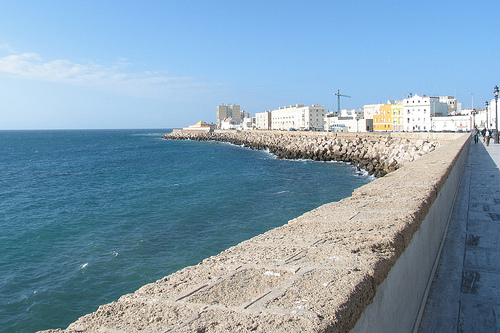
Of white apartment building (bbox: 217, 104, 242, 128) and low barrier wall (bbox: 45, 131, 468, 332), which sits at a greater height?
white apartment building (bbox: 217, 104, 242, 128)

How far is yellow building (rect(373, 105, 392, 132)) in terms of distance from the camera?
64.1m

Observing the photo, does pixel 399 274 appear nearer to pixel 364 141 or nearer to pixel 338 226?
pixel 338 226

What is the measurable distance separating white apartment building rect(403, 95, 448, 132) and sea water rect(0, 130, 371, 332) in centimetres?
3405

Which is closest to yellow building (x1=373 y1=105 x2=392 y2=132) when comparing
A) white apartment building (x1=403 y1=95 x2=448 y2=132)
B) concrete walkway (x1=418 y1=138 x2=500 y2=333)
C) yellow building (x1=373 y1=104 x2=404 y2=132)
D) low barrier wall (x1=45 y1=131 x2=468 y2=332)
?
yellow building (x1=373 y1=104 x2=404 y2=132)

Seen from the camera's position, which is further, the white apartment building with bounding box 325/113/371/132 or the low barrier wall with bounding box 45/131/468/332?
the white apartment building with bounding box 325/113/371/132

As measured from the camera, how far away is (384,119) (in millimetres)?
64812

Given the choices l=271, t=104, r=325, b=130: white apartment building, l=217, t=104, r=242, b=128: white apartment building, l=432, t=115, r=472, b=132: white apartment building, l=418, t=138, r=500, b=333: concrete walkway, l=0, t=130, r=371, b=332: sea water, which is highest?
l=217, t=104, r=242, b=128: white apartment building

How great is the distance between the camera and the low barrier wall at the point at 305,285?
1865mm

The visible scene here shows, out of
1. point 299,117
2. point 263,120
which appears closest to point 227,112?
point 263,120

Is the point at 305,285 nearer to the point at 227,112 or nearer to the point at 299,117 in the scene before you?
the point at 299,117

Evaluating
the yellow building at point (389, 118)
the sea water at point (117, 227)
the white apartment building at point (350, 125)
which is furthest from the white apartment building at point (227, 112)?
the sea water at point (117, 227)

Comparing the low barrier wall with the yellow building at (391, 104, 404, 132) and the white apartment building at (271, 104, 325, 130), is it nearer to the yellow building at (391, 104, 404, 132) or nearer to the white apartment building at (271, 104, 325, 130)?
the yellow building at (391, 104, 404, 132)

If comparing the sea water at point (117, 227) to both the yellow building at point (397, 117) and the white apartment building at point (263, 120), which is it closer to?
the yellow building at point (397, 117)

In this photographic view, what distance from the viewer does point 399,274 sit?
112 inches
